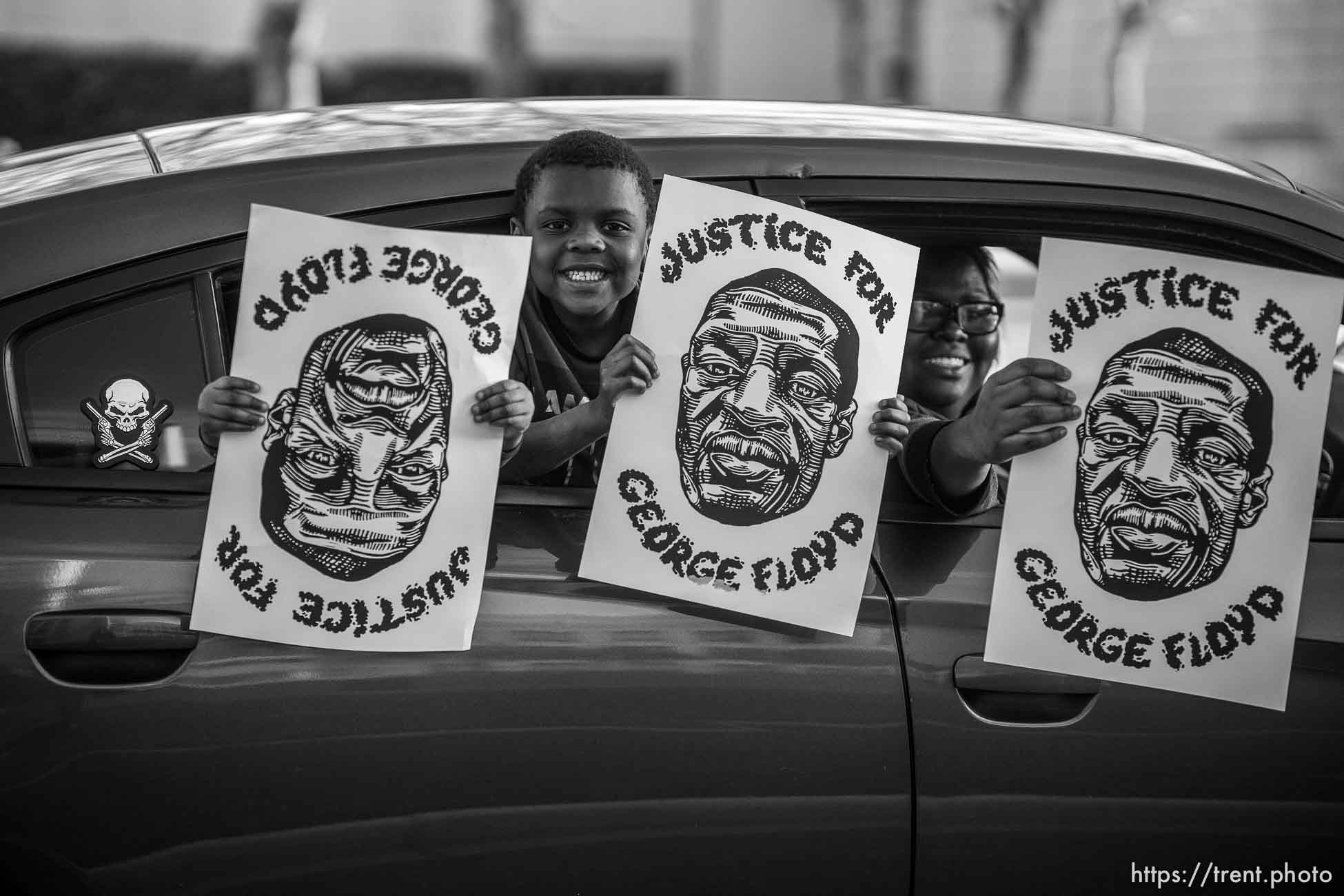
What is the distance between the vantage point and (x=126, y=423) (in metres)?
1.99

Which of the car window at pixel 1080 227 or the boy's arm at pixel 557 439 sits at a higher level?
the car window at pixel 1080 227

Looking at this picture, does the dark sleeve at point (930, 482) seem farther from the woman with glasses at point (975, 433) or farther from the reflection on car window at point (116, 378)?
the reflection on car window at point (116, 378)

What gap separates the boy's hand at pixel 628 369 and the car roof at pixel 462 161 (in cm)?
34

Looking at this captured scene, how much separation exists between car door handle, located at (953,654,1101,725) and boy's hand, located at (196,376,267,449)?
110 centimetres

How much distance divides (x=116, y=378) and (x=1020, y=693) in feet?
4.66

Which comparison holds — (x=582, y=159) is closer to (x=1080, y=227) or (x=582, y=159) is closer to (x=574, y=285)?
(x=574, y=285)

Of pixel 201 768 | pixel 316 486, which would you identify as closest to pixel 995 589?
pixel 316 486

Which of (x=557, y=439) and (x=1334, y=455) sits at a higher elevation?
(x=1334, y=455)

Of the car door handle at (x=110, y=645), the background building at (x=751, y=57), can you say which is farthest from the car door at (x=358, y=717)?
the background building at (x=751, y=57)

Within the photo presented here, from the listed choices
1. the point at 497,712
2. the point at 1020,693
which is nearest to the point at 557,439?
the point at 497,712

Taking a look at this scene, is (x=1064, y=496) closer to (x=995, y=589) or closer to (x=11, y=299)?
(x=995, y=589)

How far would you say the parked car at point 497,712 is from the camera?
189 cm

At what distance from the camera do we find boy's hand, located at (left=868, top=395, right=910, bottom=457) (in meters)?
2.07

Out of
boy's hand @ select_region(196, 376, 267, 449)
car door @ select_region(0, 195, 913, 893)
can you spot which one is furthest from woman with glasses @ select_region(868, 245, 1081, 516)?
boy's hand @ select_region(196, 376, 267, 449)
